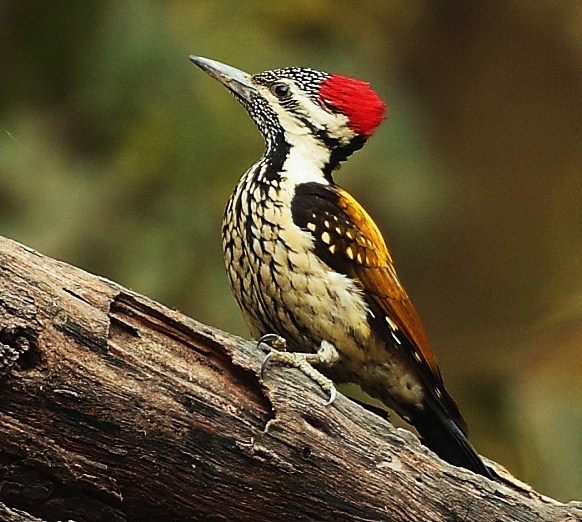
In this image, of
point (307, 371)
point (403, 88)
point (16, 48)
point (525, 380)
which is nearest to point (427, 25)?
point (403, 88)

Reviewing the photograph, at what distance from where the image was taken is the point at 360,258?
242cm

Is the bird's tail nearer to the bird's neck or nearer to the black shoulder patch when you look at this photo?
the black shoulder patch

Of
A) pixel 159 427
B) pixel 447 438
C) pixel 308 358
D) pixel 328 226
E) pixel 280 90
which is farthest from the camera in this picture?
pixel 280 90

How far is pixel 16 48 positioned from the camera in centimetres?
393

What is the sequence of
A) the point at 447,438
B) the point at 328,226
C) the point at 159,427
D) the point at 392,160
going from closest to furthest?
the point at 159,427, the point at 328,226, the point at 447,438, the point at 392,160

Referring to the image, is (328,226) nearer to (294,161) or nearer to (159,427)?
(294,161)

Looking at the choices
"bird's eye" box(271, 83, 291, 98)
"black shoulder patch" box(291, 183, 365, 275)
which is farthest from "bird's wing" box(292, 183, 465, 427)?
"bird's eye" box(271, 83, 291, 98)

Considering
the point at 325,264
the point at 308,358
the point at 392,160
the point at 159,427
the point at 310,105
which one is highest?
the point at 392,160

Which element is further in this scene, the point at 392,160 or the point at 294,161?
the point at 392,160

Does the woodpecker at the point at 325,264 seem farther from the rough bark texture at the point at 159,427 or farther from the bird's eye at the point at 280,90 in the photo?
the rough bark texture at the point at 159,427

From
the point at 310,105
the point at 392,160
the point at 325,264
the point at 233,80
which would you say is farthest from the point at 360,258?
the point at 392,160

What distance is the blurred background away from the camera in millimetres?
3578

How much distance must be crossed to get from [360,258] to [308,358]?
277mm

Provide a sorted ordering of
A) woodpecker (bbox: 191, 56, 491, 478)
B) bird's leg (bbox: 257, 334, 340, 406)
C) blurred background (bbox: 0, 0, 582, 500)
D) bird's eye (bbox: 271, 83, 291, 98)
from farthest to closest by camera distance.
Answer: blurred background (bbox: 0, 0, 582, 500) < bird's eye (bbox: 271, 83, 291, 98) < woodpecker (bbox: 191, 56, 491, 478) < bird's leg (bbox: 257, 334, 340, 406)
